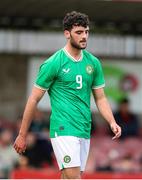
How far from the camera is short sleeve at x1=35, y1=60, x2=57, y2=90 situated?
23.7 feet

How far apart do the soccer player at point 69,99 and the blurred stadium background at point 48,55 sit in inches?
190

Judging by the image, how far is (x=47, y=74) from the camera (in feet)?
23.7

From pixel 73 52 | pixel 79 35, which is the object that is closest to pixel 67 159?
pixel 73 52

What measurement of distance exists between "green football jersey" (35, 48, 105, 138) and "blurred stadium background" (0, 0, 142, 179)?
4866 millimetres

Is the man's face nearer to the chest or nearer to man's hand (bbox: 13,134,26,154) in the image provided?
the chest

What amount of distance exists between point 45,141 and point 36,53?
2903mm

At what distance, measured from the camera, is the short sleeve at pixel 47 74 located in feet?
23.7

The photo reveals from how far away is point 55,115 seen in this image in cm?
730

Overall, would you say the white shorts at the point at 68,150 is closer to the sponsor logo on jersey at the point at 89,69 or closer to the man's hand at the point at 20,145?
the man's hand at the point at 20,145

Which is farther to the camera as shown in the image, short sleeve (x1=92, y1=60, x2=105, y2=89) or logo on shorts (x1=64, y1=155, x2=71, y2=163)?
short sleeve (x1=92, y1=60, x2=105, y2=89)

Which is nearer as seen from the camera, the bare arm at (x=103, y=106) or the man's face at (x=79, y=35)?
the man's face at (x=79, y=35)

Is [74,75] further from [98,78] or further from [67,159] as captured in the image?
[67,159]

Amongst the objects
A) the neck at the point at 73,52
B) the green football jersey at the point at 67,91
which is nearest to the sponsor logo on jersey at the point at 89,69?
the green football jersey at the point at 67,91

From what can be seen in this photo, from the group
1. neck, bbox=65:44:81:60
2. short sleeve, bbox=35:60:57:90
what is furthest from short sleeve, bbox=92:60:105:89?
short sleeve, bbox=35:60:57:90
